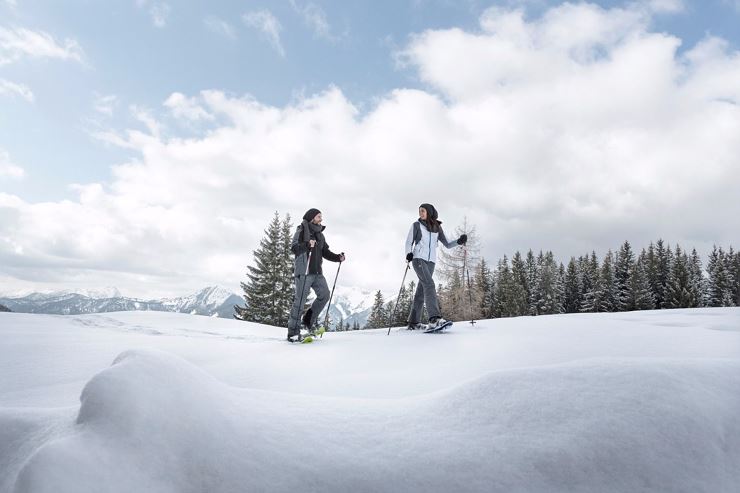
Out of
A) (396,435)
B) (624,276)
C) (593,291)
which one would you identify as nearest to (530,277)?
(593,291)

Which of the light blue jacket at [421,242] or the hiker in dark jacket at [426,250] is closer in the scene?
the hiker in dark jacket at [426,250]

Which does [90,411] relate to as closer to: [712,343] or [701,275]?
[712,343]

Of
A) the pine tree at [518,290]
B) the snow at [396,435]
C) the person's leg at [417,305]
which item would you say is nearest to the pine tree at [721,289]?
the pine tree at [518,290]

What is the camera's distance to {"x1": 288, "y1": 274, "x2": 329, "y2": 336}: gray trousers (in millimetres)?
6949

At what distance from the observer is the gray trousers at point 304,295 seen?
22.8ft

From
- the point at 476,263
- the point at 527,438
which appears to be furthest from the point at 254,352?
the point at 476,263

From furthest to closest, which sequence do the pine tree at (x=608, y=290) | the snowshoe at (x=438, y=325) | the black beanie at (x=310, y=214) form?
the pine tree at (x=608, y=290), the black beanie at (x=310, y=214), the snowshoe at (x=438, y=325)

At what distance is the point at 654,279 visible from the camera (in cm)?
5981

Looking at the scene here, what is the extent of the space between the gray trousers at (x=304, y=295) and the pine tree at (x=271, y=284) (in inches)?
863

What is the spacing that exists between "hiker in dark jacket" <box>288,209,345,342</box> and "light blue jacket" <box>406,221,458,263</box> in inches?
67.2

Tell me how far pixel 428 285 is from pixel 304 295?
2323 mm

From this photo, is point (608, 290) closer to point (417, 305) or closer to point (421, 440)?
point (417, 305)

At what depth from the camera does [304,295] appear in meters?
6.99

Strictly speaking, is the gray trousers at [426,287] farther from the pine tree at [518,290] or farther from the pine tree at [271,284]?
the pine tree at [518,290]
